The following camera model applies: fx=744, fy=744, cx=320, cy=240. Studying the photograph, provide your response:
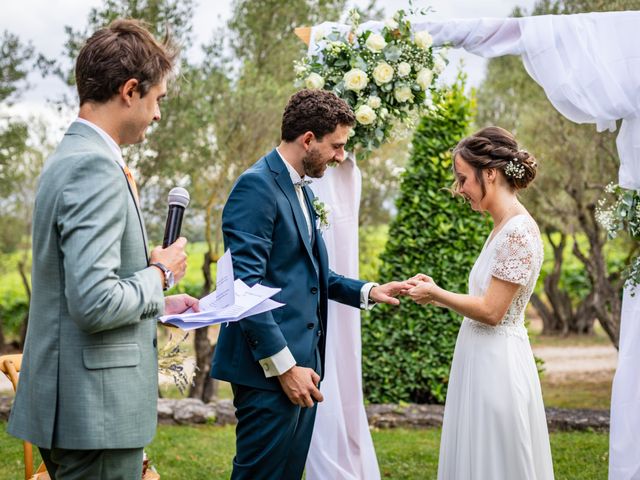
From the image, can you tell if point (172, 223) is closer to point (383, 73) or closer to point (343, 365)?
point (383, 73)

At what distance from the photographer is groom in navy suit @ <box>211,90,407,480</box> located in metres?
3.12

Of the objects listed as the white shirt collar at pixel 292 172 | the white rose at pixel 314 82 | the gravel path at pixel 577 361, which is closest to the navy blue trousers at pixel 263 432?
the white shirt collar at pixel 292 172

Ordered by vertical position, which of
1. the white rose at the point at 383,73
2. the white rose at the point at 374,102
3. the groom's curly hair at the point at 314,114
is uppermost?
the white rose at the point at 383,73

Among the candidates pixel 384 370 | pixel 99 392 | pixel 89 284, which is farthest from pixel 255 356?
pixel 384 370

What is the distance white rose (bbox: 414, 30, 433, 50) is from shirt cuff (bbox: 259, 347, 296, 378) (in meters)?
2.48

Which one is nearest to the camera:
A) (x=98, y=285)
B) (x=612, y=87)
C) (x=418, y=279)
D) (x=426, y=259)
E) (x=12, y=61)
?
(x=98, y=285)

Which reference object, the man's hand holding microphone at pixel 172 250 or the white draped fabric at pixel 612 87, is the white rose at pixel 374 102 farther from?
the man's hand holding microphone at pixel 172 250

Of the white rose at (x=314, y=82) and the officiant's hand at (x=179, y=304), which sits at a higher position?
the white rose at (x=314, y=82)

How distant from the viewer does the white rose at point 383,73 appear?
15.3 ft

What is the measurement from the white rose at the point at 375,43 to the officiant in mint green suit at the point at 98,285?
2.68 m

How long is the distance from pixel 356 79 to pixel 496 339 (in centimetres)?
192

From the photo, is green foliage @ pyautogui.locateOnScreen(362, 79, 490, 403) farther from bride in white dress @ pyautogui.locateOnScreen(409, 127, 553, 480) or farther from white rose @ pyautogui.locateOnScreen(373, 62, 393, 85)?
bride in white dress @ pyautogui.locateOnScreen(409, 127, 553, 480)

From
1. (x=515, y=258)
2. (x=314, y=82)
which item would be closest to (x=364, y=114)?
(x=314, y=82)

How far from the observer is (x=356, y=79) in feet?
15.2
